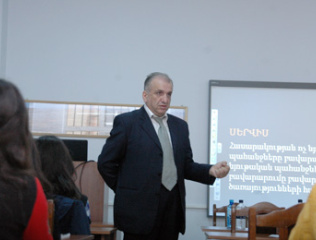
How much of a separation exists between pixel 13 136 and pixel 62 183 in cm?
138

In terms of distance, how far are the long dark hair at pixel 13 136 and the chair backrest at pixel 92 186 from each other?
2696mm

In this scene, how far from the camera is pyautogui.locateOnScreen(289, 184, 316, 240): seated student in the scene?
134 cm

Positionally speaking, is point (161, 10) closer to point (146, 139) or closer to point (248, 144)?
point (248, 144)

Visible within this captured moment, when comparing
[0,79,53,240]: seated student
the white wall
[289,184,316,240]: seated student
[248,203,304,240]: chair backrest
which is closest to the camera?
[0,79,53,240]: seated student

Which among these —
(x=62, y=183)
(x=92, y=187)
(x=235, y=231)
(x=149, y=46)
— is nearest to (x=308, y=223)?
(x=62, y=183)

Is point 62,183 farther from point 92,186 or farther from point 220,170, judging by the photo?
point 92,186

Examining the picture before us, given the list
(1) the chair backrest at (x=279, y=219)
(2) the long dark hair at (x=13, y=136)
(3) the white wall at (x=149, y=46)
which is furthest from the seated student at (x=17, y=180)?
(3) the white wall at (x=149, y=46)

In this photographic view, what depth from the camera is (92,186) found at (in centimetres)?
394

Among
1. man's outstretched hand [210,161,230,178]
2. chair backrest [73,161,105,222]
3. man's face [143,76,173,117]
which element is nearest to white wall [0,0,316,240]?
chair backrest [73,161,105,222]

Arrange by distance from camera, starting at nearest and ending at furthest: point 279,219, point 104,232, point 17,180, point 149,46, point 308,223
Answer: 1. point 17,180
2. point 308,223
3. point 279,219
4. point 104,232
5. point 149,46

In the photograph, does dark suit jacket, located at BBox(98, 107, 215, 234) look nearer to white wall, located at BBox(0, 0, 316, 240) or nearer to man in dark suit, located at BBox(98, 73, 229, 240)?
man in dark suit, located at BBox(98, 73, 229, 240)

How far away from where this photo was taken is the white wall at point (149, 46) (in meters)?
6.15

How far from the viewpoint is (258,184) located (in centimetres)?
603

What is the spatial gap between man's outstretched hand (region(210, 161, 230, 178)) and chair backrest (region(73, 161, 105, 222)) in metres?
1.28
